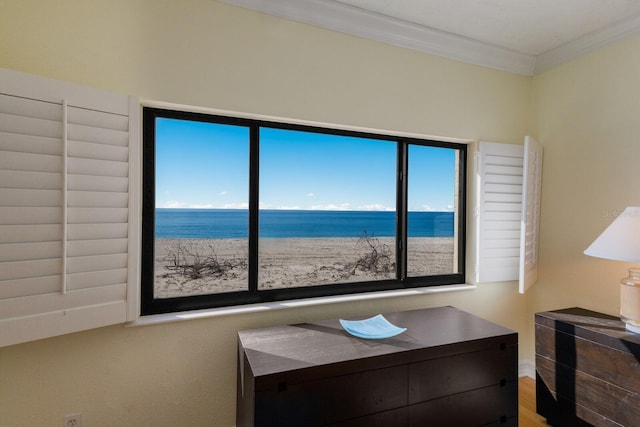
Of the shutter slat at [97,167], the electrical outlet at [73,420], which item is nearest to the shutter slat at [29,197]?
the shutter slat at [97,167]

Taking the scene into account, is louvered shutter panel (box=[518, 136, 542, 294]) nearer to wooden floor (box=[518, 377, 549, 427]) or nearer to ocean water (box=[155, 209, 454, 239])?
ocean water (box=[155, 209, 454, 239])

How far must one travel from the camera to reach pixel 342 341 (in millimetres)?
1659

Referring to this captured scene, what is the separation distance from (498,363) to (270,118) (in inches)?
74.7

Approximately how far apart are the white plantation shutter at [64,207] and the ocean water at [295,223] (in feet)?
0.97

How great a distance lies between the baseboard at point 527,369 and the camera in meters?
2.66

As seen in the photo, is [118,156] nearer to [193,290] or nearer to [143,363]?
[193,290]

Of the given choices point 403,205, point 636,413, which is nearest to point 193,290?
point 403,205

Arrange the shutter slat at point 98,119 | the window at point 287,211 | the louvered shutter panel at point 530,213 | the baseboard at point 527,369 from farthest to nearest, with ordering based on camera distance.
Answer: the baseboard at point 527,369 < the louvered shutter panel at point 530,213 < the window at point 287,211 < the shutter slat at point 98,119

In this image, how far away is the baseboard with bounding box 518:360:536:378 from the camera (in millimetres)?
2656

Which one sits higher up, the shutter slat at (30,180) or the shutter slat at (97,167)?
the shutter slat at (97,167)

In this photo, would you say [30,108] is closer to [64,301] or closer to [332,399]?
[64,301]

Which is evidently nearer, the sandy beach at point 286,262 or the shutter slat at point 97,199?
the shutter slat at point 97,199

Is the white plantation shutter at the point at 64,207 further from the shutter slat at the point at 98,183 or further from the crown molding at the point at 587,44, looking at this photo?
the crown molding at the point at 587,44

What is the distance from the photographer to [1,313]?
1.27 m
